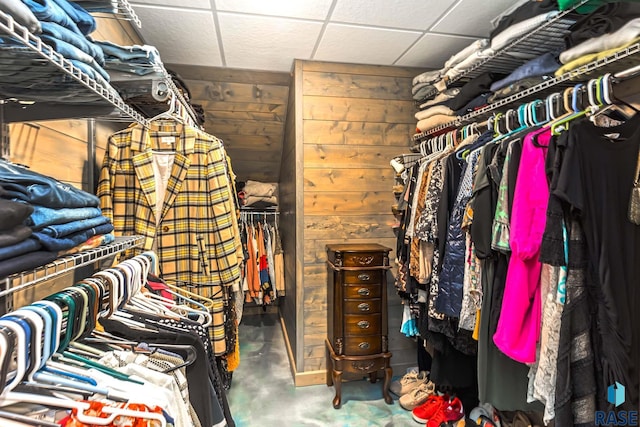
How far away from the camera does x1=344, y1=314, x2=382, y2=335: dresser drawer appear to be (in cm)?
215

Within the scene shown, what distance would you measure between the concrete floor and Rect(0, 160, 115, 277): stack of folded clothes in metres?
1.77

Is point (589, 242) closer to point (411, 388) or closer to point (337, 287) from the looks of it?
point (337, 287)

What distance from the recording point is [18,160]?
3.13ft

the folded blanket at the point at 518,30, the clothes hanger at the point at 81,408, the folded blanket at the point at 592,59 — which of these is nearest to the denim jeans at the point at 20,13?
the clothes hanger at the point at 81,408

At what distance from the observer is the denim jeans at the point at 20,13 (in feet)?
1.67

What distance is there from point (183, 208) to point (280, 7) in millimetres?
1145

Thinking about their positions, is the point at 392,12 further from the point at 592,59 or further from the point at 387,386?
the point at 387,386

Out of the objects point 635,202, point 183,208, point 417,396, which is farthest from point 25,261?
point 417,396

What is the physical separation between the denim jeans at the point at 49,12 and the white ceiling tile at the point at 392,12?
1.33m

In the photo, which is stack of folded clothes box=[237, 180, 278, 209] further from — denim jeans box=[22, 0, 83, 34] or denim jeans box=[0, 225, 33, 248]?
denim jeans box=[0, 225, 33, 248]

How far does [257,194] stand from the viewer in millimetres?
3537

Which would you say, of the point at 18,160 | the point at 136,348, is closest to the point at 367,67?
the point at 18,160

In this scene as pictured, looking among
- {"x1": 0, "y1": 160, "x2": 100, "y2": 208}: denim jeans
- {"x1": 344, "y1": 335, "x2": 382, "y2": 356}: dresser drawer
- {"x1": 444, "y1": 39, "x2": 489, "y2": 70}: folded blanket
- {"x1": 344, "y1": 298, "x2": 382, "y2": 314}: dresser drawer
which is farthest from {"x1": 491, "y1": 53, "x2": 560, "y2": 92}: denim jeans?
{"x1": 0, "y1": 160, "x2": 100, "y2": 208}: denim jeans

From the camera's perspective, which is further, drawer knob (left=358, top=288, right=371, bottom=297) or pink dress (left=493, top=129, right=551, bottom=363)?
drawer knob (left=358, top=288, right=371, bottom=297)
